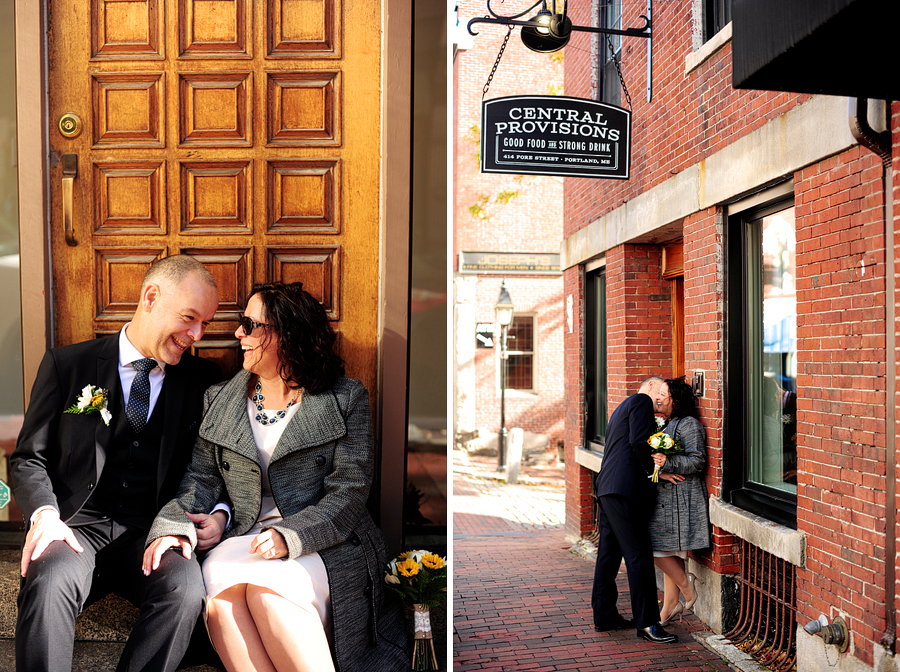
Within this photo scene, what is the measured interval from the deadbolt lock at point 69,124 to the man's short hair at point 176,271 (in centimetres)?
97

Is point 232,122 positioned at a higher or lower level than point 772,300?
higher

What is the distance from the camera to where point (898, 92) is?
135 inches

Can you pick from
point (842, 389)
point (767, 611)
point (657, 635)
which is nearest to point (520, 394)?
point (657, 635)

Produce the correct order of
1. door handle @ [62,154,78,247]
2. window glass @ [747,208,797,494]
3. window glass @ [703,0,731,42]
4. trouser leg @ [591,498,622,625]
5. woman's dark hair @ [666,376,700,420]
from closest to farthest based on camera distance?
door handle @ [62,154,78,247] → window glass @ [747,208,797,494] → trouser leg @ [591,498,622,625] → window glass @ [703,0,731,42] → woman's dark hair @ [666,376,700,420]

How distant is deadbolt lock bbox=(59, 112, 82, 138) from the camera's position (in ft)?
12.5

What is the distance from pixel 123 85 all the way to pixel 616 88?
230 inches

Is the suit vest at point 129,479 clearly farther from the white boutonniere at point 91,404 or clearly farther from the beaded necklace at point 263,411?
the beaded necklace at point 263,411

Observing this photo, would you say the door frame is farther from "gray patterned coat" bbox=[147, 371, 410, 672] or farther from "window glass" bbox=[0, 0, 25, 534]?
"gray patterned coat" bbox=[147, 371, 410, 672]

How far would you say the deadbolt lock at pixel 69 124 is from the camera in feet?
12.5

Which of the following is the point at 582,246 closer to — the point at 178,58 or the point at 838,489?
the point at 838,489

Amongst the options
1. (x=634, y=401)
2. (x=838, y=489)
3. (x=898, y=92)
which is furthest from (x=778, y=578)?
(x=898, y=92)

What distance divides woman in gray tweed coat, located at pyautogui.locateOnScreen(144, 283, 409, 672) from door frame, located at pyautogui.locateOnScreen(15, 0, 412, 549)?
33 centimetres

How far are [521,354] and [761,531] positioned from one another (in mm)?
14608

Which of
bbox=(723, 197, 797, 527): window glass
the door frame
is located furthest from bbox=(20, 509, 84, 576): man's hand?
bbox=(723, 197, 797, 527): window glass
